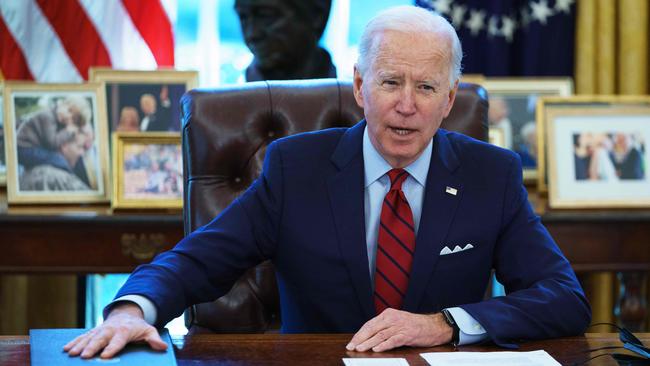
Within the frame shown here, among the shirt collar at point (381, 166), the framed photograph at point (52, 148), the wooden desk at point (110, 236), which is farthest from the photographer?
the framed photograph at point (52, 148)

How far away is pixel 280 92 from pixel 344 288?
577mm

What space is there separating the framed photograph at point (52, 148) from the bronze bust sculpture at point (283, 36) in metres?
0.58

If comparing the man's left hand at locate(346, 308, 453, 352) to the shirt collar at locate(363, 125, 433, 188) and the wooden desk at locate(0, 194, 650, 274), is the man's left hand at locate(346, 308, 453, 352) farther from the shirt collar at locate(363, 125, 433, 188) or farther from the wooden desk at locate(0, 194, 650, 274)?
the wooden desk at locate(0, 194, 650, 274)

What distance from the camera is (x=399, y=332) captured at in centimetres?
181

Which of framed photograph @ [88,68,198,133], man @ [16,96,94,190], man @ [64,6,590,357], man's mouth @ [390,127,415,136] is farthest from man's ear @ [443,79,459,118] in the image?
man @ [16,96,94,190]

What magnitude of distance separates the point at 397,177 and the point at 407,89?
8.9 inches

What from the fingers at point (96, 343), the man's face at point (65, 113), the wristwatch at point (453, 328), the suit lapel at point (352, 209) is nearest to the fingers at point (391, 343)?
the wristwatch at point (453, 328)

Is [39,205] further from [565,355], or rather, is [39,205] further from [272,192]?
[565,355]

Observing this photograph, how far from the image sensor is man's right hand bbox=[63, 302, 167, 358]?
1.62 meters

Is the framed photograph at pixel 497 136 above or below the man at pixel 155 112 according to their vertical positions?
below

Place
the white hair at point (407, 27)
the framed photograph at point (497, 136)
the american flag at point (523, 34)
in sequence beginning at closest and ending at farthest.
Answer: the white hair at point (407, 27), the framed photograph at point (497, 136), the american flag at point (523, 34)

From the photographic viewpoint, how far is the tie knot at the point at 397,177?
2.25 metres

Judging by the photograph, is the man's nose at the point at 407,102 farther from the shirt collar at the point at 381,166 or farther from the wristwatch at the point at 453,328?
the wristwatch at the point at 453,328

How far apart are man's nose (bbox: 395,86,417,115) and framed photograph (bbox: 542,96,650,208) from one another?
1389 millimetres
